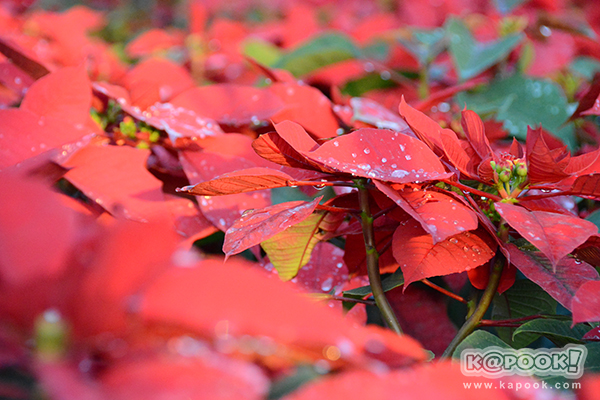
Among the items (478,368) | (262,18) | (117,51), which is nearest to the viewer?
(478,368)

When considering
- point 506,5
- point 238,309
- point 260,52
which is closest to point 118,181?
point 238,309

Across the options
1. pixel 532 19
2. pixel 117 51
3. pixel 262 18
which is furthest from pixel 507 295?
pixel 262 18

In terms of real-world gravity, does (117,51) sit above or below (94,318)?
below

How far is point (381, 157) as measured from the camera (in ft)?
1.28

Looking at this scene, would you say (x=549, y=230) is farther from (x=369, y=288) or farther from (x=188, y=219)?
(x=188, y=219)

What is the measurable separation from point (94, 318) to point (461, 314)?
1.30 feet

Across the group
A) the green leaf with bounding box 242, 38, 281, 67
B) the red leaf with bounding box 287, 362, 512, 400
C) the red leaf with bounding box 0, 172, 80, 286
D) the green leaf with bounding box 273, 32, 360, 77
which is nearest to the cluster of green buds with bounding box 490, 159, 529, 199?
the red leaf with bounding box 287, 362, 512, 400

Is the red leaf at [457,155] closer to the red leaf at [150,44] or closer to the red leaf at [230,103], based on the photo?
the red leaf at [230,103]

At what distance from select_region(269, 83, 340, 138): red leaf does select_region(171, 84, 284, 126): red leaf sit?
0.7 inches

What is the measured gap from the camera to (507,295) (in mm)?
479

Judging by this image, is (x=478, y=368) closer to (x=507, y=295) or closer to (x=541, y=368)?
(x=541, y=368)

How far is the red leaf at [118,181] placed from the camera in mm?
464

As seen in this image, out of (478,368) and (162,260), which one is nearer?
(162,260)

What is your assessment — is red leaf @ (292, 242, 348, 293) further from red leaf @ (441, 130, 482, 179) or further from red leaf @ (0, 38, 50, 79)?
red leaf @ (0, 38, 50, 79)
